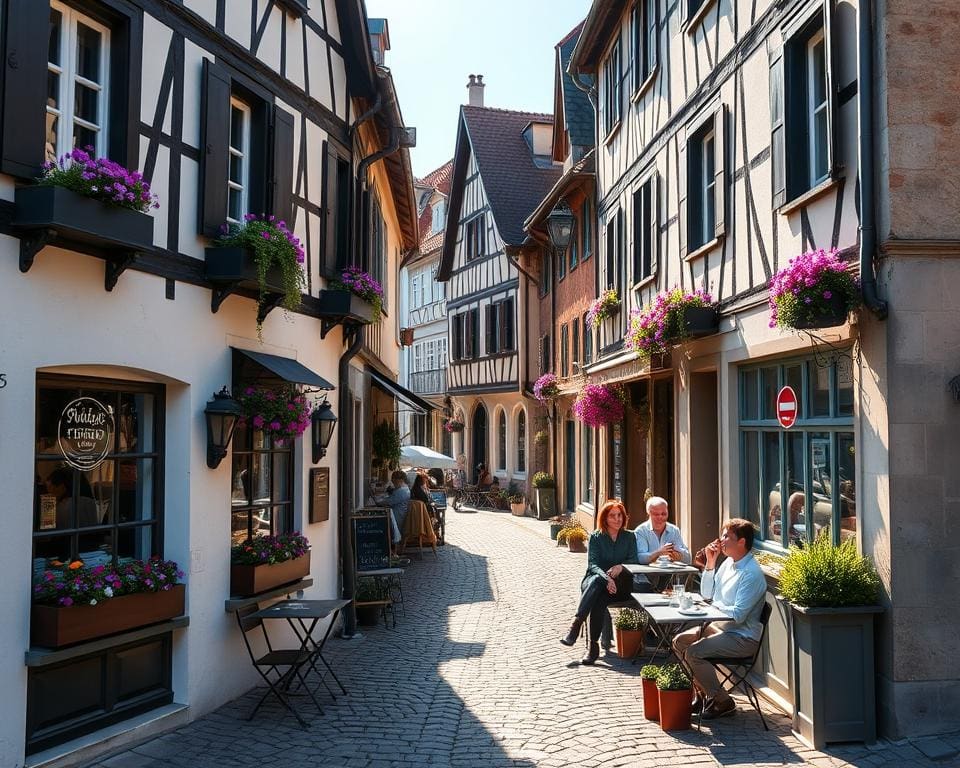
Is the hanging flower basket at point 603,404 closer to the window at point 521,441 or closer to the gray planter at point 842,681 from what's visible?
the gray planter at point 842,681

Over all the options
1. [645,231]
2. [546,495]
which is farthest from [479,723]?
[546,495]

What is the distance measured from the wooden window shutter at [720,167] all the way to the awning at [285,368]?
418cm

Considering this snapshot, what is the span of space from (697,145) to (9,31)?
7.32 meters

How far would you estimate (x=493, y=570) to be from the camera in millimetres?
15297

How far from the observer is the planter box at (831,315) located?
640 centimetres

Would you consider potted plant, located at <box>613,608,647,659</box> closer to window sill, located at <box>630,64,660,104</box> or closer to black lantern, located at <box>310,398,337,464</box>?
black lantern, located at <box>310,398,337,464</box>

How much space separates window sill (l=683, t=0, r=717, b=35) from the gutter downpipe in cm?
363

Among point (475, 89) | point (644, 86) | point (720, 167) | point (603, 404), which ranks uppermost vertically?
point (475, 89)

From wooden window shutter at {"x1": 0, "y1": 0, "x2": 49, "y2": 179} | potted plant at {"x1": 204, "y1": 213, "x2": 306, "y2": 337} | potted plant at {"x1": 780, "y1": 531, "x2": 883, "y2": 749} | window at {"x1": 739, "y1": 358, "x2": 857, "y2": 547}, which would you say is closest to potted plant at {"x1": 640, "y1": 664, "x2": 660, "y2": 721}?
potted plant at {"x1": 780, "y1": 531, "x2": 883, "y2": 749}

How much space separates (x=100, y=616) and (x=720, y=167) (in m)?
6.89

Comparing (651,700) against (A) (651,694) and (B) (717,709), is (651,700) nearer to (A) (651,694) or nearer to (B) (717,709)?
(A) (651,694)

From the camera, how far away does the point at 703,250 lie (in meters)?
10.0

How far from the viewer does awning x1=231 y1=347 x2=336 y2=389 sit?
26.0 ft

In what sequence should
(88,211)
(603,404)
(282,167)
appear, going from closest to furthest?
(88,211) < (282,167) < (603,404)
